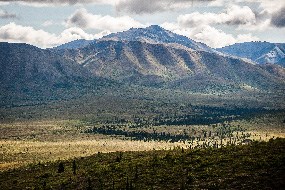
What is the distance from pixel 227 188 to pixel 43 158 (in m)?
132

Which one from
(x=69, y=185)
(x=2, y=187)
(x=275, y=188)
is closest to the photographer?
(x=275, y=188)

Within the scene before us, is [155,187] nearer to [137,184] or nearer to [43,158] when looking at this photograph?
[137,184]

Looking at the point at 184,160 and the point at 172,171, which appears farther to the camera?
the point at 184,160

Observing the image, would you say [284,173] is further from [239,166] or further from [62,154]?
[62,154]

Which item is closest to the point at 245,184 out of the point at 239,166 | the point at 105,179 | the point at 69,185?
the point at 239,166

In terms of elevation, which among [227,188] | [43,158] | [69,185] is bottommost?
[43,158]

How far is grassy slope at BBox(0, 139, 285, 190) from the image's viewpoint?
45.0 meters

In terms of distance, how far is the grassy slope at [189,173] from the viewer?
4497 cm

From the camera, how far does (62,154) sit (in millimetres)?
171875

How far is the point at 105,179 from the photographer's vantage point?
190 ft

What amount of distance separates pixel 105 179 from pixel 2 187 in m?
21.4

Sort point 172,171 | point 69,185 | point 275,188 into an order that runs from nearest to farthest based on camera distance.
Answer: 1. point 275,188
2. point 172,171
3. point 69,185

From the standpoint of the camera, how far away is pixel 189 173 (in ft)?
173

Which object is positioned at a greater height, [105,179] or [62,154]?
Result: [105,179]
